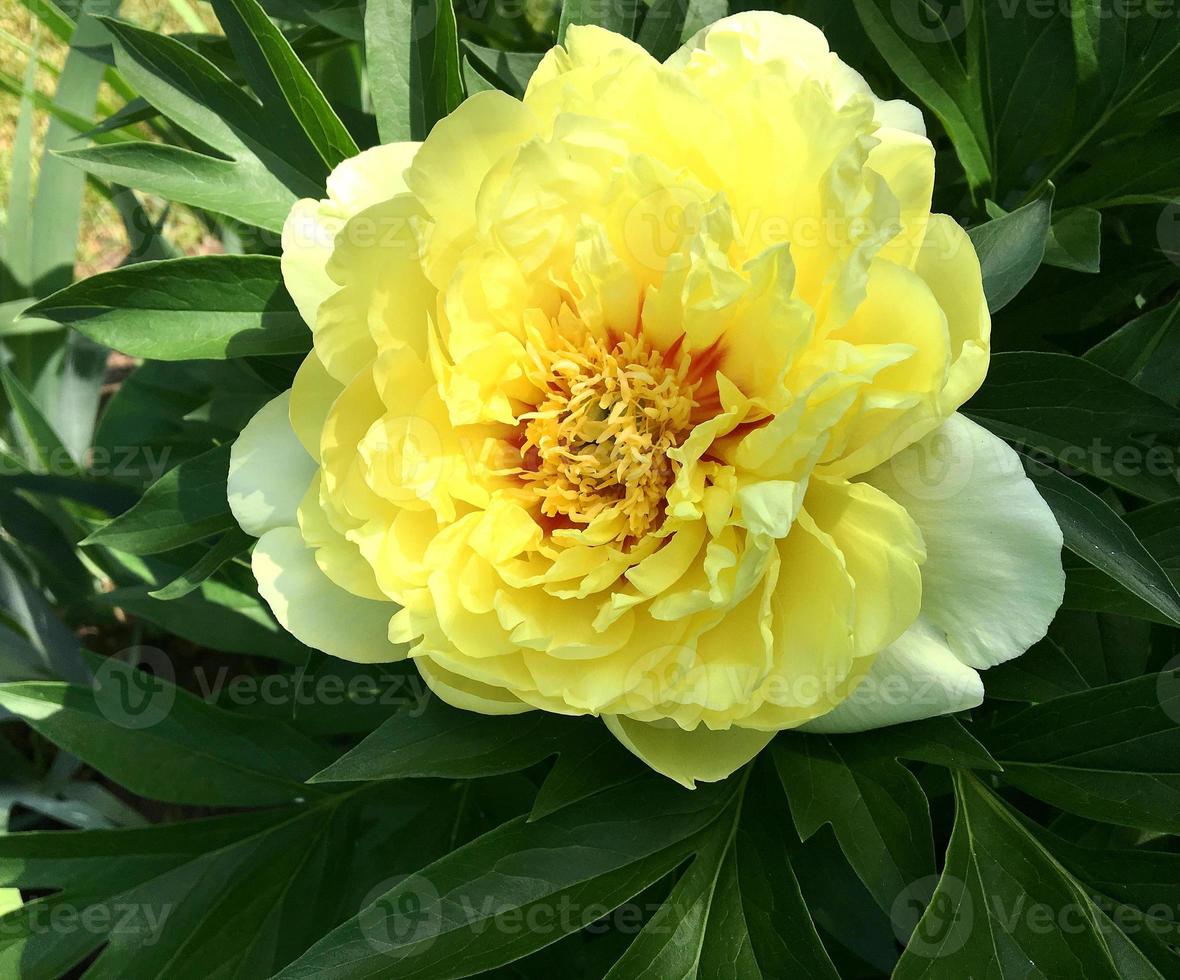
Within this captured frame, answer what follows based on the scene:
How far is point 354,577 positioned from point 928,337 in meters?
0.38

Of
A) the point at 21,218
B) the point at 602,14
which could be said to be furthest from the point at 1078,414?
the point at 21,218

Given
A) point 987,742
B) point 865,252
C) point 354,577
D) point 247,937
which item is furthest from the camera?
point 247,937

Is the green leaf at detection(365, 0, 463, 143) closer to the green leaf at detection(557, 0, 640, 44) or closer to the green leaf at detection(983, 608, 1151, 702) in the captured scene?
the green leaf at detection(557, 0, 640, 44)

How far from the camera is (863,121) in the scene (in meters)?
0.59

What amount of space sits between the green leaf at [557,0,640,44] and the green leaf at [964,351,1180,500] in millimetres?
389

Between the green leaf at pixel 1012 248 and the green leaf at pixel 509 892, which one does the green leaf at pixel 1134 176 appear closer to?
the green leaf at pixel 1012 248

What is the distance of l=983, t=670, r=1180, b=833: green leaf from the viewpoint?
73 cm

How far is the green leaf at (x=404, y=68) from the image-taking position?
823mm

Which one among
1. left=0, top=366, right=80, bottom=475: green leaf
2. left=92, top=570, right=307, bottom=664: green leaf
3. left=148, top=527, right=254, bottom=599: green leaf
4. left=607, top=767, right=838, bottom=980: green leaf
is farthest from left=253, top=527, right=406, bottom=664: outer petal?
left=0, top=366, right=80, bottom=475: green leaf

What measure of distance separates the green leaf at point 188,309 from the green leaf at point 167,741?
1.23ft

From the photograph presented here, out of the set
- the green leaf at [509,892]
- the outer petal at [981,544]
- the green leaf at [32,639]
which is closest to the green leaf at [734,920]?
the green leaf at [509,892]

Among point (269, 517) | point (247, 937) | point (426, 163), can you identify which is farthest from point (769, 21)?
point (247, 937)

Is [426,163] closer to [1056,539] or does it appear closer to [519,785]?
[1056,539]

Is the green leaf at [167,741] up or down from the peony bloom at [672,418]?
down
